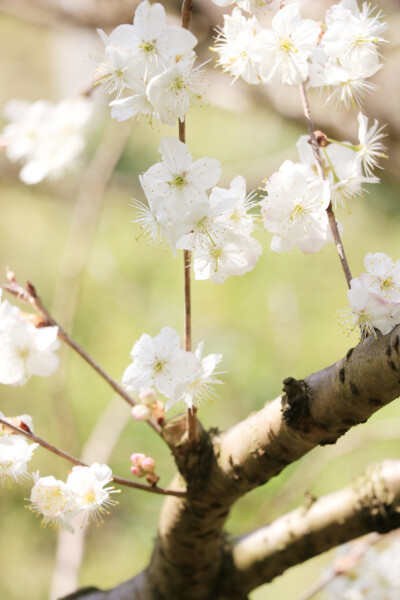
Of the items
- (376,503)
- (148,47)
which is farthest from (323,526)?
(148,47)

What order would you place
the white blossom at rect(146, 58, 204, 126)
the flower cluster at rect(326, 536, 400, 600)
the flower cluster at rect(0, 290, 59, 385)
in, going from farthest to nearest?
the flower cluster at rect(326, 536, 400, 600) < the flower cluster at rect(0, 290, 59, 385) < the white blossom at rect(146, 58, 204, 126)

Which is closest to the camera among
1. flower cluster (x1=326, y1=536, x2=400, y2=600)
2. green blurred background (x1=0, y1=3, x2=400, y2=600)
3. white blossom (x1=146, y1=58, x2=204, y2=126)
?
white blossom (x1=146, y1=58, x2=204, y2=126)

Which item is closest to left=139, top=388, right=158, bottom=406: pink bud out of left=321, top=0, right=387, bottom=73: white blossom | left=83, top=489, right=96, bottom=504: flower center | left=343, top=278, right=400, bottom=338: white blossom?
left=83, top=489, right=96, bottom=504: flower center

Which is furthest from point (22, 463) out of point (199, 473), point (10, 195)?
point (10, 195)

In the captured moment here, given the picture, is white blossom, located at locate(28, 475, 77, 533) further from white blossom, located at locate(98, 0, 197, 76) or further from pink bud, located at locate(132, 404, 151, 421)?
white blossom, located at locate(98, 0, 197, 76)

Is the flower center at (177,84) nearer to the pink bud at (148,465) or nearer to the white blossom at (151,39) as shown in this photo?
the white blossom at (151,39)
